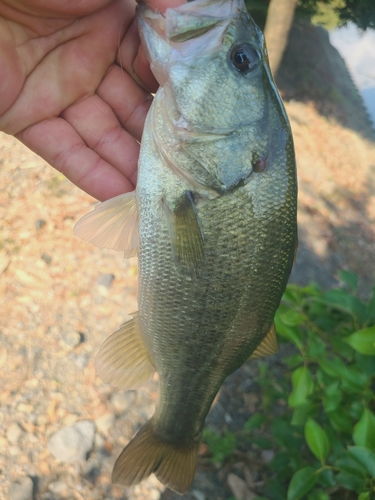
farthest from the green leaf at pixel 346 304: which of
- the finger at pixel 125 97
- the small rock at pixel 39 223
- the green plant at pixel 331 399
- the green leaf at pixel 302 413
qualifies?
the small rock at pixel 39 223

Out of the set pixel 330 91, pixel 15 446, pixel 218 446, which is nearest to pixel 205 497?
pixel 218 446

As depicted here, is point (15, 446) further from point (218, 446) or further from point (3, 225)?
point (3, 225)

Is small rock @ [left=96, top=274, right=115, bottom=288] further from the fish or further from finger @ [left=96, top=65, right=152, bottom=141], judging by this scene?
the fish

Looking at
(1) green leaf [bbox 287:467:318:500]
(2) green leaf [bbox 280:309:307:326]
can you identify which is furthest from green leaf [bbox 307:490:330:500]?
(2) green leaf [bbox 280:309:307:326]

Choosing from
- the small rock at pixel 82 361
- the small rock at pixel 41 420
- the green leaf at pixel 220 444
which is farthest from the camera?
the small rock at pixel 82 361

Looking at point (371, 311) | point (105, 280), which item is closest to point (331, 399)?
point (371, 311)

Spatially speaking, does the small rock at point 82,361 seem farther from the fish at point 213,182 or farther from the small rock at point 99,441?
the fish at point 213,182

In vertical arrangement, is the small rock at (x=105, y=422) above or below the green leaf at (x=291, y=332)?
below
